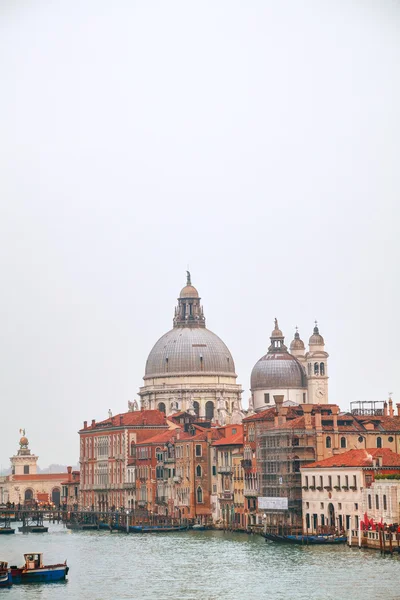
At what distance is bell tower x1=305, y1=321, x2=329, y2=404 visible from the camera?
471ft

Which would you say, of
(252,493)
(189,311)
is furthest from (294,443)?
(189,311)

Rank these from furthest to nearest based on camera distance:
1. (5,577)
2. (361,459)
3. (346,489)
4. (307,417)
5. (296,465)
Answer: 1. (307,417)
2. (296,465)
3. (361,459)
4. (346,489)
5. (5,577)

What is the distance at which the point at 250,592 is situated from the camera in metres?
69.1

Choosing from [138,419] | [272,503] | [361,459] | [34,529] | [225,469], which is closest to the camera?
[361,459]

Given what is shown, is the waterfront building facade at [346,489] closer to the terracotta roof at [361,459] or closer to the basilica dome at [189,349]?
the terracotta roof at [361,459]

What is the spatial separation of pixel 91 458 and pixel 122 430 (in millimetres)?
10867

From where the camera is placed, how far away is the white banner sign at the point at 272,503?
100 meters

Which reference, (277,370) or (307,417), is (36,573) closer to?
(307,417)

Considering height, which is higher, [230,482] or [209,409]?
[209,409]

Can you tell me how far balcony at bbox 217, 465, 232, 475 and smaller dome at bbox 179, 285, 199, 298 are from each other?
43024 millimetres

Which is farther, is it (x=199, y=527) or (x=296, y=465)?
(x=199, y=527)

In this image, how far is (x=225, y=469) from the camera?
380 ft

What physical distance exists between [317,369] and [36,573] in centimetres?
7187

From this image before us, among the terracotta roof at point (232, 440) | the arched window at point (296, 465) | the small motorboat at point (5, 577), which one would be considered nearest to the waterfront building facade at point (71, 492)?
the terracotta roof at point (232, 440)
